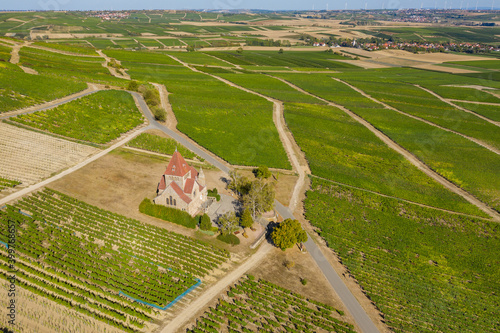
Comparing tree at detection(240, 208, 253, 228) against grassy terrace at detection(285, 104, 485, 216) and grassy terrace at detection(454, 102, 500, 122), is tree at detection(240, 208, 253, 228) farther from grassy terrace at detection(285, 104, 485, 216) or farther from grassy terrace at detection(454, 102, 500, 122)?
grassy terrace at detection(454, 102, 500, 122)

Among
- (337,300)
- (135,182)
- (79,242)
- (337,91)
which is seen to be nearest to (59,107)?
(135,182)

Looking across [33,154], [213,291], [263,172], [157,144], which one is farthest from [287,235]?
[33,154]

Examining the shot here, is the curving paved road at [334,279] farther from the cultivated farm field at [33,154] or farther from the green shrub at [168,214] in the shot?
the cultivated farm field at [33,154]

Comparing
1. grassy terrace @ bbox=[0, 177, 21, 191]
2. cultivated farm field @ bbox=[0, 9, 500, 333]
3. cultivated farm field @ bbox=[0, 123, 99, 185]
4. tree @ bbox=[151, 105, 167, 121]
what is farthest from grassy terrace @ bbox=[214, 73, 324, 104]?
grassy terrace @ bbox=[0, 177, 21, 191]

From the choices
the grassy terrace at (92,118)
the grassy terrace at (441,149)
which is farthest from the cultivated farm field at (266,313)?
the grassy terrace at (92,118)

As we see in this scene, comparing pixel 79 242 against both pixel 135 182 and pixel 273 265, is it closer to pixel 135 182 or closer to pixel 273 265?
pixel 135 182

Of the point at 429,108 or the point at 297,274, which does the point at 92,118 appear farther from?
the point at 429,108

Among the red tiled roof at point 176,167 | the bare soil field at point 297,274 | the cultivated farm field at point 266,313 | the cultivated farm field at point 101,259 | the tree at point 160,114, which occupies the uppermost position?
the tree at point 160,114
